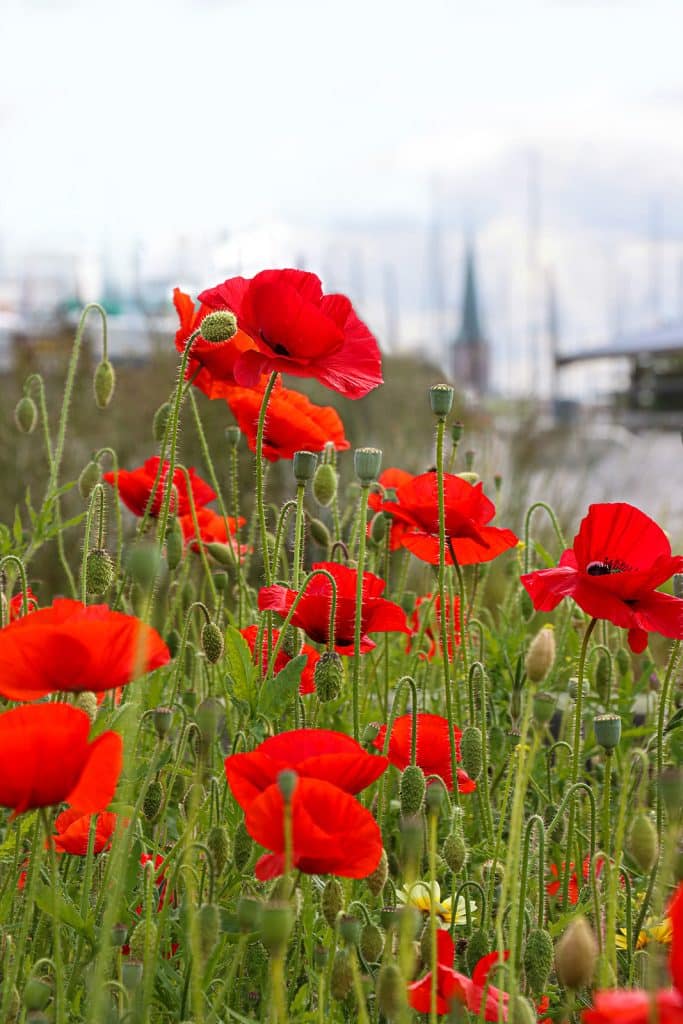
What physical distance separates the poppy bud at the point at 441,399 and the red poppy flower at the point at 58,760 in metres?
0.50

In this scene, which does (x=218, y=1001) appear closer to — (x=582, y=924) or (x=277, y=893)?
(x=277, y=893)

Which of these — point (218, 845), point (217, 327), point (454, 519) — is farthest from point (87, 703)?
point (454, 519)

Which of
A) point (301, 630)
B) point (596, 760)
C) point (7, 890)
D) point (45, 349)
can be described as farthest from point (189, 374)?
point (45, 349)

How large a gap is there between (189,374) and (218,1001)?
2.89 feet

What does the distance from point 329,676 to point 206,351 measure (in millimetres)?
516

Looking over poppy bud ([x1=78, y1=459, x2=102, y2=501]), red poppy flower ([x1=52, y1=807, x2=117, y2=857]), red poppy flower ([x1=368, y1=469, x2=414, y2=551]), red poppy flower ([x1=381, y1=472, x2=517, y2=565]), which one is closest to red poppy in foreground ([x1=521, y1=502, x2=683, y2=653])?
red poppy flower ([x1=381, y1=472, x2=517, y2=565])

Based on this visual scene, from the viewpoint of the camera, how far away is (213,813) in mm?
1398

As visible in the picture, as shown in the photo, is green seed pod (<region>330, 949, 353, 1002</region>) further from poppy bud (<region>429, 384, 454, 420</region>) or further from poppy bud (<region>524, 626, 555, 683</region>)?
poppy bud (<region>429, 384, 454, 420</region>)

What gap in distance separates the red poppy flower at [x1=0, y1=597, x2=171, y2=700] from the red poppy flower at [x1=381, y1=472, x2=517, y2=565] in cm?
60

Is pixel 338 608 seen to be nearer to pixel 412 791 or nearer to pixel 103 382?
pixel 412 791

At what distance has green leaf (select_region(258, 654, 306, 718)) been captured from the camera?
1.23 metres

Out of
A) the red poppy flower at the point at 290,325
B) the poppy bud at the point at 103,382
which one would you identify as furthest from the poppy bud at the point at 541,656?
the poppy bud at the point at 103,382

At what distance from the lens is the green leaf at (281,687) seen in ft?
4.04

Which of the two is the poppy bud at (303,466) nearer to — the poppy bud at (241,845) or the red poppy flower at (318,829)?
the poppy bud at (241,845)
